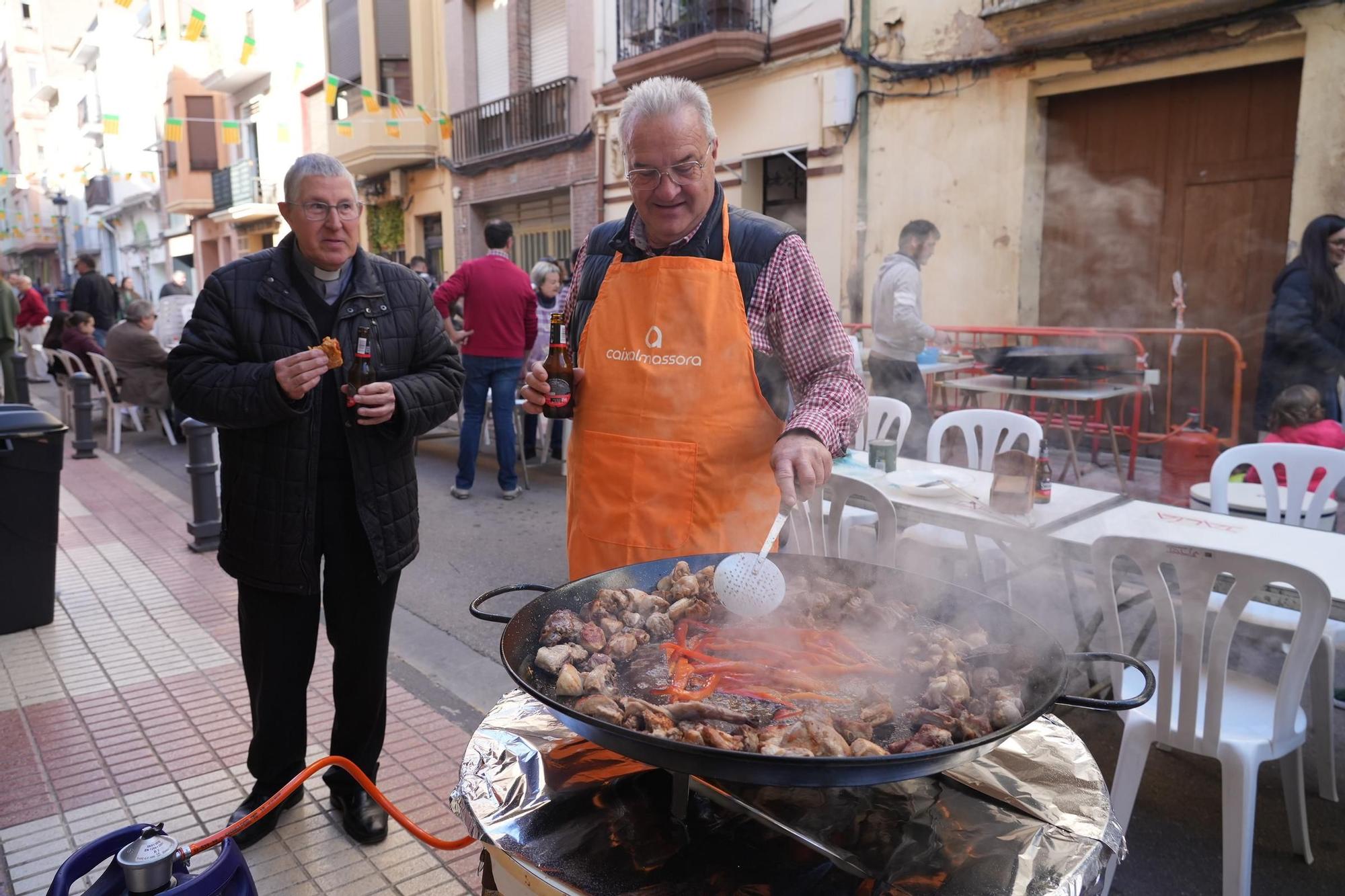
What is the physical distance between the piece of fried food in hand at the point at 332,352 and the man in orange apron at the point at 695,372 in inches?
24.6

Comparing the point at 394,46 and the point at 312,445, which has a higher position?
the point at 394,46

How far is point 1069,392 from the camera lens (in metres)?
7.20

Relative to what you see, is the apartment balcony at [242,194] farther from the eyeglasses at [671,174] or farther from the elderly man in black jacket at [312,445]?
the eyeglasses at [671,174]

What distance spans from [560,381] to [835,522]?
1.95 metres

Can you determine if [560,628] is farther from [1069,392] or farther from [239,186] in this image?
[239,186]

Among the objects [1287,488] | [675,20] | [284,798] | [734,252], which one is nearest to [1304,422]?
[1287,488]

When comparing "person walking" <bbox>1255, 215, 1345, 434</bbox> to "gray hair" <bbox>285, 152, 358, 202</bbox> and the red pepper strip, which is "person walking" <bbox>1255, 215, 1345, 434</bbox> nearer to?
the red pepper strip

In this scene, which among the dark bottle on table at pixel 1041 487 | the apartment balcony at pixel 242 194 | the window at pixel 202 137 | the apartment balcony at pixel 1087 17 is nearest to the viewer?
the dark bottle on table at pixel 1041 487


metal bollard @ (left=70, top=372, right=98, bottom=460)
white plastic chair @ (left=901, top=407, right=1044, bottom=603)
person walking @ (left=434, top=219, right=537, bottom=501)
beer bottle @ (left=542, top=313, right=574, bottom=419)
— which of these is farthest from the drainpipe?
beer bottle @ (left=542, top=313, right=574, bottom=419)

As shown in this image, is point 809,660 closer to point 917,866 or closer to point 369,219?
point 917,866

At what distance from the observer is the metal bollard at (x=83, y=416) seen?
30.7 feet

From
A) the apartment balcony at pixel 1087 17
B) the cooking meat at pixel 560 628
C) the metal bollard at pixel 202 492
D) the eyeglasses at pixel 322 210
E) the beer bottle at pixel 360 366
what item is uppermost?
the apartment balcony at pixel 1087 17

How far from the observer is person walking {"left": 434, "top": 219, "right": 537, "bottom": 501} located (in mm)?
7820

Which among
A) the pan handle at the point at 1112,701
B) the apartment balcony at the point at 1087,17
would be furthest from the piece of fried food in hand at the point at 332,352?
the apartment balcony at the point at 1087,17
